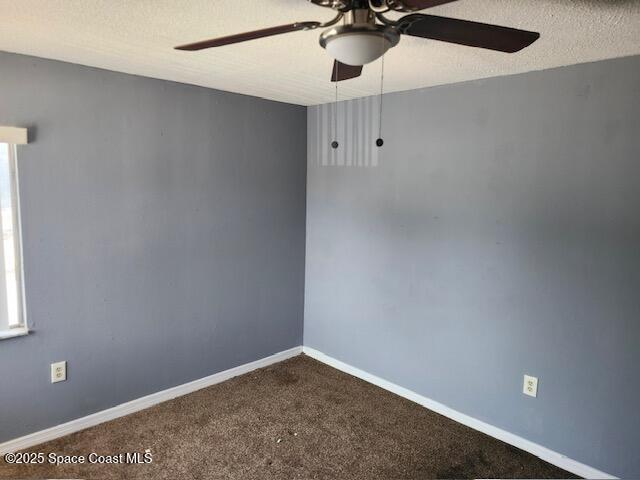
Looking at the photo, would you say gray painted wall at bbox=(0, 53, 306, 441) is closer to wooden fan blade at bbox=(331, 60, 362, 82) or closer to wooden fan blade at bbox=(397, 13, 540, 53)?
wooden fan blade at bbox=(331, 60, 362, 82)

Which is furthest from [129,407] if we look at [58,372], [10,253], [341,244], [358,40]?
[358,40]

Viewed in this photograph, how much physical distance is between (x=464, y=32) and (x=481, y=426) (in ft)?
7.61

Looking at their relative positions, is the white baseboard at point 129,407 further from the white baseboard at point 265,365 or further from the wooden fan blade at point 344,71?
the wooden fan blade at point 344,71

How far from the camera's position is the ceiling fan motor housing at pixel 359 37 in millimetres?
1185

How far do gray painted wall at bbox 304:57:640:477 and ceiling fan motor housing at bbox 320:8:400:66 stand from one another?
4.85 feet

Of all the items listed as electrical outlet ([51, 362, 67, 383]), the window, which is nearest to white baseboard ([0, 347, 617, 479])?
electrical outlet ([51, 362, 67, 383])

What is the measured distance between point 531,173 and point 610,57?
0.63 meters

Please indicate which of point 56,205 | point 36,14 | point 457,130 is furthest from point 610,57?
point 56,205

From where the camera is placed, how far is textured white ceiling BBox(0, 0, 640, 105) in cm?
154

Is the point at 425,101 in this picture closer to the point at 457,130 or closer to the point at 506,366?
the point at 457,130

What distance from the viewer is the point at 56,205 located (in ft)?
7.93

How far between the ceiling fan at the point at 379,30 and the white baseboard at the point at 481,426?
7.13 feet

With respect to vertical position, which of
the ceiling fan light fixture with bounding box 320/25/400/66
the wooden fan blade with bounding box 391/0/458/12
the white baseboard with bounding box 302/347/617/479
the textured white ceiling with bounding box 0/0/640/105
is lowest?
the white baseboard with bounding box 302/347/617/479

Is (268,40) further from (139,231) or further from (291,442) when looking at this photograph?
(291,442)
